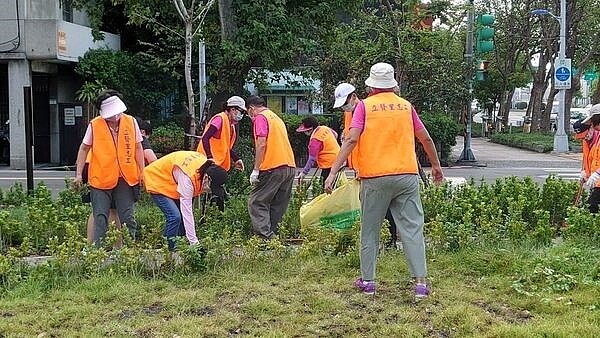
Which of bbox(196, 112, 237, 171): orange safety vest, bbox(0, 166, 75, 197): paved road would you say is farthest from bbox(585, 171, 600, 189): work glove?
bbox(0, 166, 75, 197): paved road

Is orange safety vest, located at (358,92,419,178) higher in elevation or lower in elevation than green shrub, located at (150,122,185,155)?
higher

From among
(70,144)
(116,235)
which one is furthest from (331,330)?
(70,144)

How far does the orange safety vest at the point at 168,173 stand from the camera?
6887 mm

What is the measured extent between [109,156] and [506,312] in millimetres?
3804

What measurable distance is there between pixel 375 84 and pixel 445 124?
16.4 m

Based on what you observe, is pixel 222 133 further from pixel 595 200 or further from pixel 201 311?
pixel 595 200

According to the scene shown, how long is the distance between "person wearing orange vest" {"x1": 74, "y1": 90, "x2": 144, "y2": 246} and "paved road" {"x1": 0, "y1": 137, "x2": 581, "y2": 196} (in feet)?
24.8

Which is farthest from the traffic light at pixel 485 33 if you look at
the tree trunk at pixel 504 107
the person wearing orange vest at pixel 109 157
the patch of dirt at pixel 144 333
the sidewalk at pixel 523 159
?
the tree trunk at pixel 504 107

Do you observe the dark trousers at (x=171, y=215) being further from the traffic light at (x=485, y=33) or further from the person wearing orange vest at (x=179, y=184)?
the traffic light at (x=485, y=33)

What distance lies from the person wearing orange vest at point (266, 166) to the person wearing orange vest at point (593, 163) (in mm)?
3211

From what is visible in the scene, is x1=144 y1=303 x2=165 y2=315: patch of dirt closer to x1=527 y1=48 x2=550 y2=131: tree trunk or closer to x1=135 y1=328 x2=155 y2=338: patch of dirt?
x1=135 y1=328 x2=155 y2=338: patch of dirt

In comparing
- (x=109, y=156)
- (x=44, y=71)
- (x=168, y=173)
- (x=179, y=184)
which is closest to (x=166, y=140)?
(x=44, y=71)

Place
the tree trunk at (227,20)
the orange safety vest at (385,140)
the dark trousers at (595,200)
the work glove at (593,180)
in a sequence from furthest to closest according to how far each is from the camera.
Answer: the tree trunk at (227,20) → the dark trousers at (595,200) → the work glove at (593,180) → the orange safety vest at (385,140)

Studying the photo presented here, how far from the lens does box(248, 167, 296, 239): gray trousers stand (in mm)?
7914
